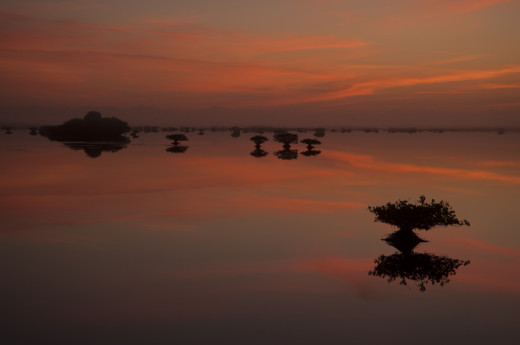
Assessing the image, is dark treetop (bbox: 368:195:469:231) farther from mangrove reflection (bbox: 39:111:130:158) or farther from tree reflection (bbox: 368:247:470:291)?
mangrove reflection (bbox: 39:111:130:158)

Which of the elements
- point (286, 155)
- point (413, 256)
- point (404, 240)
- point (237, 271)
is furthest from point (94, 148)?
point (413, 256)

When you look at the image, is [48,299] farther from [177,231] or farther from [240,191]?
[240,191]

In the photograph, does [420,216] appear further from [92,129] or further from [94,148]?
[92,129]

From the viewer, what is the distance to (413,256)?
2498 centimetres

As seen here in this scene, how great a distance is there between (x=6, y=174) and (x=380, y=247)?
51577mm

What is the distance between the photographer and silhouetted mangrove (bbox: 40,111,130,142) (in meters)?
169

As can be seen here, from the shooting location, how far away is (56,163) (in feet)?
253

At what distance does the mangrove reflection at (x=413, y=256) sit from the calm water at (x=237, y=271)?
549 mm

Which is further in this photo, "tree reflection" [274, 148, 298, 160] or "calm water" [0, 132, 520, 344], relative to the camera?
"tree reflection" [274, 148, 298, 160]

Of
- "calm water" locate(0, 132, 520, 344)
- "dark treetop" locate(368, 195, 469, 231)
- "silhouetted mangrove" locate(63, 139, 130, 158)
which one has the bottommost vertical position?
"silhouetted mangrove" locate(63, 139, 130, 158)

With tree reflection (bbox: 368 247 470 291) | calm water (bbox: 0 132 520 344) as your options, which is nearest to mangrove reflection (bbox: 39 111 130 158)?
calm water (bbox: 0 132 520 344)

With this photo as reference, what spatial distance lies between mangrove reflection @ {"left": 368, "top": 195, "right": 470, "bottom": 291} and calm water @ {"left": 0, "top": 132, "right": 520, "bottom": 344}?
0.55 metres

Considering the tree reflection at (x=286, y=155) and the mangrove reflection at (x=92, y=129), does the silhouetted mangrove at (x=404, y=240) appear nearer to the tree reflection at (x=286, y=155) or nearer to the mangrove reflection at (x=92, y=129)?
the tree reflection at (x=286, y=155)

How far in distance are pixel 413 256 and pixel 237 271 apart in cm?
898
